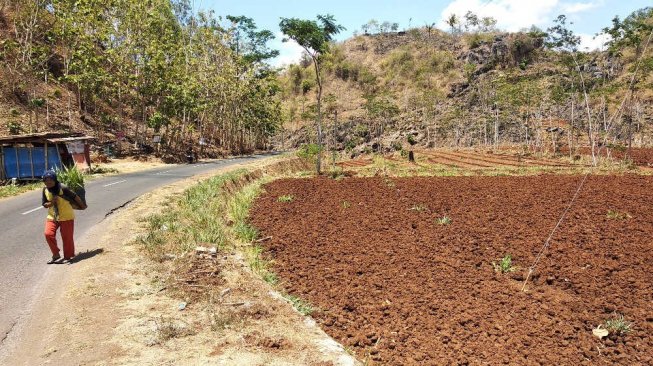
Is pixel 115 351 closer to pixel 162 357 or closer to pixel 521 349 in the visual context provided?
pixel 162 357

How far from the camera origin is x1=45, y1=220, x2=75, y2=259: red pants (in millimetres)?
7819

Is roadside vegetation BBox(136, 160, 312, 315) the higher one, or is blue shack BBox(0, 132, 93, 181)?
blue shack BBox(0, 132, 93, 181)

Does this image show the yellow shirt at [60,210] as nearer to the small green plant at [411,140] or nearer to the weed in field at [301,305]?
the weed in field at [301,305]

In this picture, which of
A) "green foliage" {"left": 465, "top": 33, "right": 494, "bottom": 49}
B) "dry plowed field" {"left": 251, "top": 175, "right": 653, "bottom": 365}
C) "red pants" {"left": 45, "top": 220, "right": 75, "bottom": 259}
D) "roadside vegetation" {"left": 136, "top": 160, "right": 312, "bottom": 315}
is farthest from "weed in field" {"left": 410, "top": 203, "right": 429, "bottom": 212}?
"green foliage" {"left": 465, "top": 33, "right": 494, "bottom": 49}

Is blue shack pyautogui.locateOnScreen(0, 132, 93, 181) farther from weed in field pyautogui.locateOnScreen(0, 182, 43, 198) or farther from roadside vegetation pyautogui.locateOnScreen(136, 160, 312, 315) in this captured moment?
roadside vegetation pyautogui.locateOnScreen(136, 160, 312, 315)

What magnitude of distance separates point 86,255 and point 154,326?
3.69 meters

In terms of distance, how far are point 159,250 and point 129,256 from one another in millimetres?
561

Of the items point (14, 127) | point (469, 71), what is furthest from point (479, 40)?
point (14, 127)

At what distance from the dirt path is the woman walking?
0.36 metres

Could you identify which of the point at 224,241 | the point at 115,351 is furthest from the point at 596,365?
the point at 224,241

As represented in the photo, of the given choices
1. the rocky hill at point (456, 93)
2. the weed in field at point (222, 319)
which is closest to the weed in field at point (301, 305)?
the weed in field at point (222, 319)

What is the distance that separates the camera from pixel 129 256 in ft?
27.7

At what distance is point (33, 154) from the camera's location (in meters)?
20.5

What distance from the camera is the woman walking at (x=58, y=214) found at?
25.4ft
